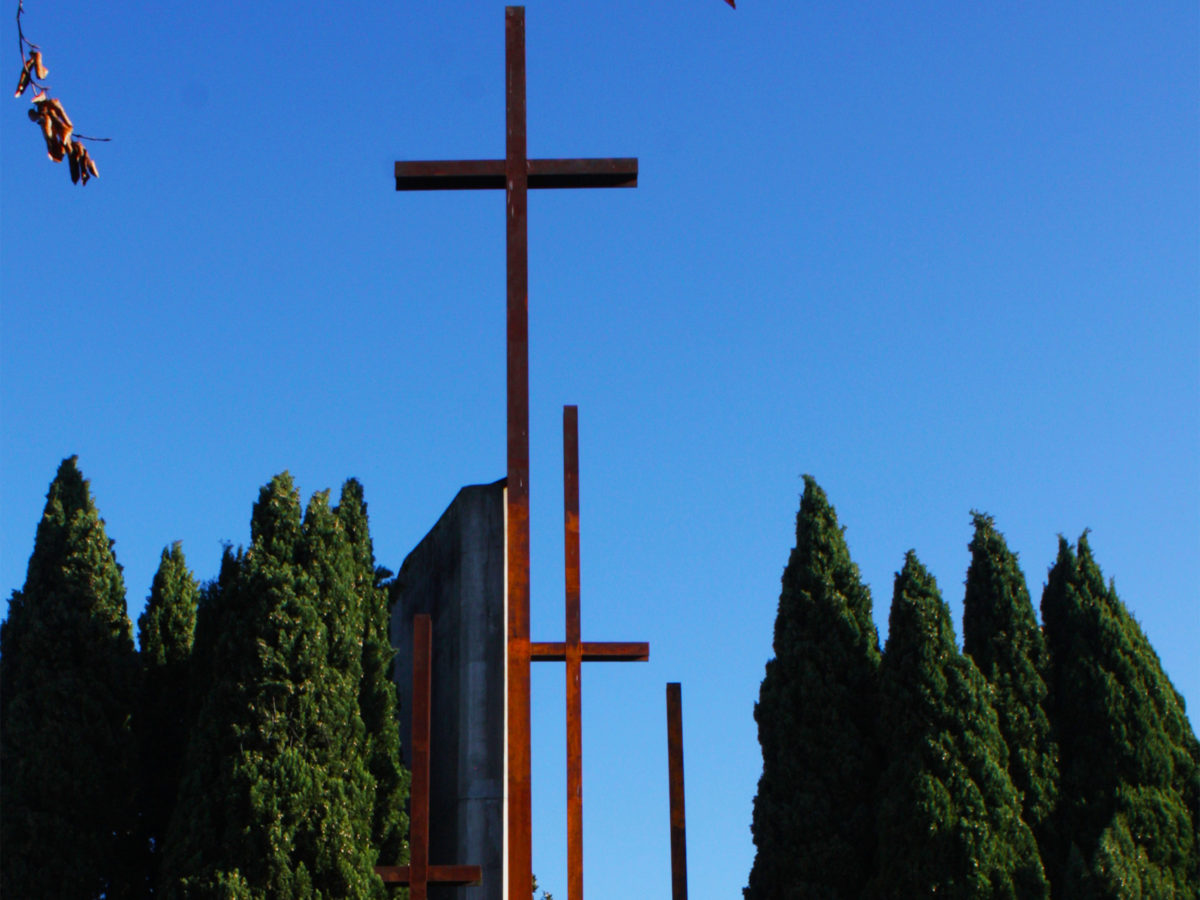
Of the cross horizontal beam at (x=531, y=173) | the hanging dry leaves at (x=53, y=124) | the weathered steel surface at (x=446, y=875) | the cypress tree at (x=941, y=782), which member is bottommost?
the weathered steel surface at (x=446, y=875)

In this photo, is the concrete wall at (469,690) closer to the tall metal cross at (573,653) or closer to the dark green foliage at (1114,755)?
the tall metal cross at (573,653)

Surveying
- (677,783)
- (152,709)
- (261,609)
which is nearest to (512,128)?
(261,609)

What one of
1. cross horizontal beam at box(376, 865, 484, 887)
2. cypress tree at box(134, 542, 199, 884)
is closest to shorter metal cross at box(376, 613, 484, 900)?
cross horizontal beam at box(376, 865, 484, 887)

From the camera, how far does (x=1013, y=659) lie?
1238cm

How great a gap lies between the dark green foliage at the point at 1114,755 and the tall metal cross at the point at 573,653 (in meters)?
4.28

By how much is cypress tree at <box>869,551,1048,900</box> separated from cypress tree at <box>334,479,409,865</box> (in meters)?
3.77

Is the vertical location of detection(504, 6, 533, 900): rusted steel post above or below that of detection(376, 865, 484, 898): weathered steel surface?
above

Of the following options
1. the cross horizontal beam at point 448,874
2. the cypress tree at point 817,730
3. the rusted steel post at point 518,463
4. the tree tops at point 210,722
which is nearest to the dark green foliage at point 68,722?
the tree tops at point 210,722

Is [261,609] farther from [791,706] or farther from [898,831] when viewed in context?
[898,831]

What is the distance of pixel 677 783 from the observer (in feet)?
34.2

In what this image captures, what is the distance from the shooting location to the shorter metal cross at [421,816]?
934 cm

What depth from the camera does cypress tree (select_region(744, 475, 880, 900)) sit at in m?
11.4

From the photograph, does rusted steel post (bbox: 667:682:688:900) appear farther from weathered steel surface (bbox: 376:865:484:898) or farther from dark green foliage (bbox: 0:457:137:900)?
dark green foliage (bbox: 0:457:137:900)

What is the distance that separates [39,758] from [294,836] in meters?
2.59
